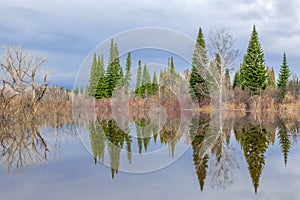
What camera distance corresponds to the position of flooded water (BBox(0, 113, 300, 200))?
13.0ft

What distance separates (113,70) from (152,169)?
1039cm

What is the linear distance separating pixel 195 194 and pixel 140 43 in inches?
269

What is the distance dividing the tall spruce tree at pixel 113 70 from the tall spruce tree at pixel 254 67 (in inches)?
600

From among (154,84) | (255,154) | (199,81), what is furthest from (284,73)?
(255,154)

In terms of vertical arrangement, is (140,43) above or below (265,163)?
above

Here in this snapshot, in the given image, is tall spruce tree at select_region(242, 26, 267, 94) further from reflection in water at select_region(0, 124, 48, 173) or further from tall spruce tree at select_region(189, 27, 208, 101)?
reflection in water at select_region(0, 124, 48, 173)

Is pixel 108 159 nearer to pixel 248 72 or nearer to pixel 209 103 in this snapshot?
pixel 209 103

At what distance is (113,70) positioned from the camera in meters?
15.4

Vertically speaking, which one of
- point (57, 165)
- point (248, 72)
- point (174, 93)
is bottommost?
point (57, 165)

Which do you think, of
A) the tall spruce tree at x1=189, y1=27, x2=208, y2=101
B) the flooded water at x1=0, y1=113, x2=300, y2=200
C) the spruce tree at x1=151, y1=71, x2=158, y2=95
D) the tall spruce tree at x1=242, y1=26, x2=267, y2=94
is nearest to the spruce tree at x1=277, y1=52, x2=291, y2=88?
the tall spruce tree at x1=242, y1=26, x2=267, y2=94

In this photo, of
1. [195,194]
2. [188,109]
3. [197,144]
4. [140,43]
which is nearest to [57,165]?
[195,194]

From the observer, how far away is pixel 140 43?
9961mm

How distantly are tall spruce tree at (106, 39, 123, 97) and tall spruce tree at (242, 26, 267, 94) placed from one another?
50.0 ft

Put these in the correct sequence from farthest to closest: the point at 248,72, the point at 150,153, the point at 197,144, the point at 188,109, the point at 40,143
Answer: the point at 248,72 < the point at 188,109 < the point at 40,143 < the point at 197,144 < the point at 150,153
